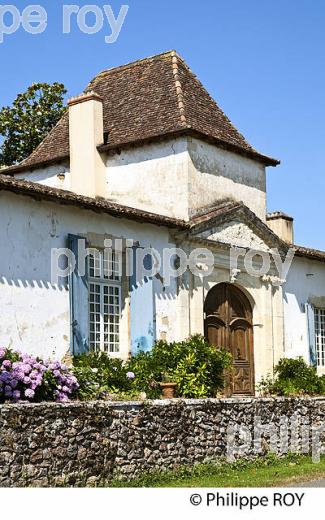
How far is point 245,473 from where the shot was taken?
1270 cm

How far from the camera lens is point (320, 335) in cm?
2191

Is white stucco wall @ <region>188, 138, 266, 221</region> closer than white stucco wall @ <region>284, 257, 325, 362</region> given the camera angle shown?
Yes

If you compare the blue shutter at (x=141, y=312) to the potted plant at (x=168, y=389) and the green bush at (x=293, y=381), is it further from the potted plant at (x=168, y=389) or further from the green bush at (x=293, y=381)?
the green bush at (x=293, y=381)

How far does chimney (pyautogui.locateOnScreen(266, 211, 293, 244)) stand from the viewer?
21.7m

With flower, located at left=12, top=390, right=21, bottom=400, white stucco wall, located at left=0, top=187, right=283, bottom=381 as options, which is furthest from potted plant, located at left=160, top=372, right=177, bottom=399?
flower, located at left=12, top=390, right=21, bottom=400

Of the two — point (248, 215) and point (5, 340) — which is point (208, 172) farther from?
point (5, 340)

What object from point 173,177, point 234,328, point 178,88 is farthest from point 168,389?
point 178,88

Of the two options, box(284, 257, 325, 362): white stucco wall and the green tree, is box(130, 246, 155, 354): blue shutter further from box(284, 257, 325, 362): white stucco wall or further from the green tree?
the green tree

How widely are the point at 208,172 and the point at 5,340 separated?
7.05 meters

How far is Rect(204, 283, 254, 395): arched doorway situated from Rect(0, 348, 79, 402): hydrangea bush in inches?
248

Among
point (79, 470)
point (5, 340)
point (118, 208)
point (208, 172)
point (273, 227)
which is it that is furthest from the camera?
point (273, 227)

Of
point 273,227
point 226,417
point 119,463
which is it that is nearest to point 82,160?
point 273,227

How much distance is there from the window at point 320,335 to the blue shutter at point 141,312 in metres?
6.97

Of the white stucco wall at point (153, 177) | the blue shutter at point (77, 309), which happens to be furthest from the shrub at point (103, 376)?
the white stucco wall at point (153, 177)
